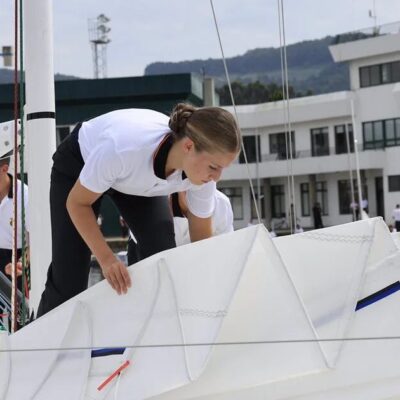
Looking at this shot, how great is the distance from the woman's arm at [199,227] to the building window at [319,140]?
35688 mm

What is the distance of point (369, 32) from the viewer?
37844 millimetres

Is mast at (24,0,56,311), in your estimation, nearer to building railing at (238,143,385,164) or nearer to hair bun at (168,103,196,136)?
hair bun at (168,103,196,136)

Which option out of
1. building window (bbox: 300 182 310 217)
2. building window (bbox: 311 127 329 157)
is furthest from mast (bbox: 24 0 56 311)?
building window (bbox: 300 182 310 217)

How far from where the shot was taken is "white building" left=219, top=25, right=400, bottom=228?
36781 millimetres

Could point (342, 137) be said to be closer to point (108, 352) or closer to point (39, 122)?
point (39, 122)

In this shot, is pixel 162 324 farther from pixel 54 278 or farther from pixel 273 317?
pixel 54 278

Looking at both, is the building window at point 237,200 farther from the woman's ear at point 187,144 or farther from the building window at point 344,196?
the woman's ear at point 187,144

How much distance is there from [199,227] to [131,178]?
0.54 m

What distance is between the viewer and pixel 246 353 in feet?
7.41

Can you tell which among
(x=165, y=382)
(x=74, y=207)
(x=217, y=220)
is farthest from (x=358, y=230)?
(x=217, y=220)

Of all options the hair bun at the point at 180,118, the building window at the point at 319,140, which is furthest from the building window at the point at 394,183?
the hair bun at the point at 180,118

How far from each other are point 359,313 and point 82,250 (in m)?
1.15

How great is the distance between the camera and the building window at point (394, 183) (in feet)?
119

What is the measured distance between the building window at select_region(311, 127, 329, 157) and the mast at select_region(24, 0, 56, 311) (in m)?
35.4
